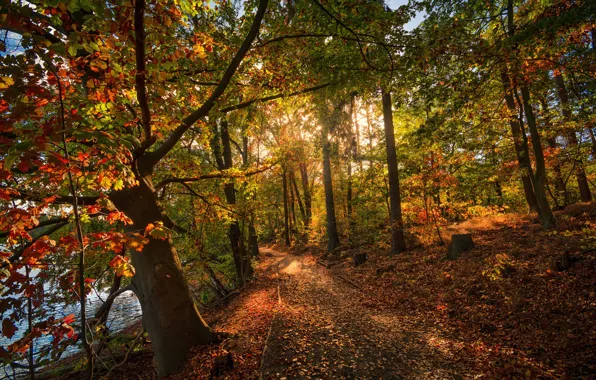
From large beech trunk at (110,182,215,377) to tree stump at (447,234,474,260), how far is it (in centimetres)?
833

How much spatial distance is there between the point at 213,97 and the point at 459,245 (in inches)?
361

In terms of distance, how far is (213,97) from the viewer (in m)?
4.22

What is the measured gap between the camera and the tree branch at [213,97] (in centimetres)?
383

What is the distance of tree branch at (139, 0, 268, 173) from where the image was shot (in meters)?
3.83

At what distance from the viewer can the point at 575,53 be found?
6504mm

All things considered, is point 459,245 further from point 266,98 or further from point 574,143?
point 574,143

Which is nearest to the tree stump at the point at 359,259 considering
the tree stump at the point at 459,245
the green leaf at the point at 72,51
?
the tree stump at the point at 459,245

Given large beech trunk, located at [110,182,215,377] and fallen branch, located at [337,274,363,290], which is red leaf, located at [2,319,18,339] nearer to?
large beech trunk, located at [110,182,215,377]

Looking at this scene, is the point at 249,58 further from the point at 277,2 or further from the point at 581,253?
the point at 581,253

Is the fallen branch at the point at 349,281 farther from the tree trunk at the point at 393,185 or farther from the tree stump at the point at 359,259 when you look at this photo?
the tree trunk at the point at 393,185

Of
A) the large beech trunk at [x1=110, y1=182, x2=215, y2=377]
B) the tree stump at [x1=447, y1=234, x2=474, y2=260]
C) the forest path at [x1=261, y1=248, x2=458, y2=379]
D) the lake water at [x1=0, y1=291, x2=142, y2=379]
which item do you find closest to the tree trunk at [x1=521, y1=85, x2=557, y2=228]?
the tree stump at [x1=447, y1=234, x2=474, y2=260]

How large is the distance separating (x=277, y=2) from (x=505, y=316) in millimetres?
8676

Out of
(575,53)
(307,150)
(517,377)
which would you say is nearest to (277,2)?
(575,53)

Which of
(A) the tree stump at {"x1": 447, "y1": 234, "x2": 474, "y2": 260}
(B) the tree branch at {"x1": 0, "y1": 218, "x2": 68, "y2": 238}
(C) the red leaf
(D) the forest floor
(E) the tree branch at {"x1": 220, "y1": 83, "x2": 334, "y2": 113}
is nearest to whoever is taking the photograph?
(C) the red leaf
